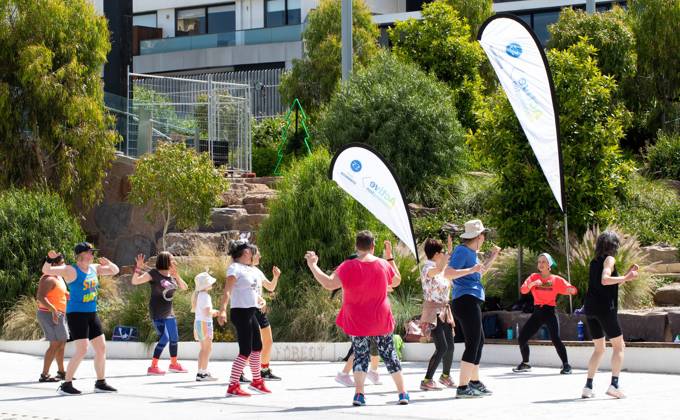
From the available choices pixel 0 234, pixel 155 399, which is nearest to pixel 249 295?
pixel 155 399

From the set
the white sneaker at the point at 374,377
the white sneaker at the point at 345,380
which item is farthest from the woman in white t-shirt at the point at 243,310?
the white sneaker at the point at 374,377

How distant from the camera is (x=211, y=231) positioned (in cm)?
2467

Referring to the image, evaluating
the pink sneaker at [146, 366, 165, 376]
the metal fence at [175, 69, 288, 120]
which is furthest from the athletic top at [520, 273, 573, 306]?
the metal fence at [175, 69, 288, 120]

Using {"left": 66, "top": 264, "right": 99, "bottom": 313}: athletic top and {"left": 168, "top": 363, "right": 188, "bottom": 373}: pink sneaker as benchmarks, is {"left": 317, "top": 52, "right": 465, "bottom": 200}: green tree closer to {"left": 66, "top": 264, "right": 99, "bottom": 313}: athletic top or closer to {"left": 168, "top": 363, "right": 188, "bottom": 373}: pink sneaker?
{"left": 168, "top": 363, "right": 188, "bottom": 373}: pink sneaker

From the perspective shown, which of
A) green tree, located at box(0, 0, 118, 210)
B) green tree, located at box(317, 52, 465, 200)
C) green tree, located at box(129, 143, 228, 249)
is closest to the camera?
green tree, located at box(317, 52, 465, 200)

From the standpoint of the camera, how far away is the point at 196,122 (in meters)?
27.9

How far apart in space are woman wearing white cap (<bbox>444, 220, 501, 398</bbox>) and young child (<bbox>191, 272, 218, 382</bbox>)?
128 inches

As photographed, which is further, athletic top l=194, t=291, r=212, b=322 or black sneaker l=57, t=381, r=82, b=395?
athletic top l=194, t=291, r=212, b=322

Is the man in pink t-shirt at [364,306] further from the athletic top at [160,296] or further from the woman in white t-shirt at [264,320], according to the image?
the athletic top at [160,296]

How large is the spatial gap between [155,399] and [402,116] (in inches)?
502

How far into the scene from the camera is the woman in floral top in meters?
12.1

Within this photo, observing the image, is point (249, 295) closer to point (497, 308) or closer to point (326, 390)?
point (326, 390)

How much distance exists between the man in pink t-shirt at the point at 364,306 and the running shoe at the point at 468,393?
0.64 metres

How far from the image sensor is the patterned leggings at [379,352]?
1059 cm
